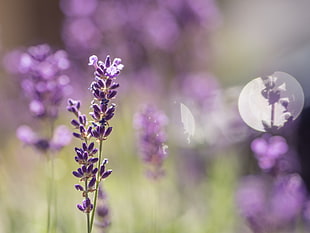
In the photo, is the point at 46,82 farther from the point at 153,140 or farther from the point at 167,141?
the point at 167,141

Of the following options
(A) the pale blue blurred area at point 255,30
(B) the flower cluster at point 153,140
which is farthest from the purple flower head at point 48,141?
(A) the pale blue blurred area at point 255,30

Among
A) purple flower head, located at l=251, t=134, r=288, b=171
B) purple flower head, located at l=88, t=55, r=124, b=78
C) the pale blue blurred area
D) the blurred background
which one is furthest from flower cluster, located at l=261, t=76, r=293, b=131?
the pale blue blurred area

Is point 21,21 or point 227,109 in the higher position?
point 21,21

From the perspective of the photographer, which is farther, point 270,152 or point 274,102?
point 270,152

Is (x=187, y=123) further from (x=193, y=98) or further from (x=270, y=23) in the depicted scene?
(x=270, y=23)

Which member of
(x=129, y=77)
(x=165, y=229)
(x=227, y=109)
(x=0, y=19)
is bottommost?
(x=165, y=229)

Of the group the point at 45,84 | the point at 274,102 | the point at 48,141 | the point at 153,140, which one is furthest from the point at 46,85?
the point at 274,102

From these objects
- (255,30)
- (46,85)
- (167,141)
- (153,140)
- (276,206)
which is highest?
(255,30)

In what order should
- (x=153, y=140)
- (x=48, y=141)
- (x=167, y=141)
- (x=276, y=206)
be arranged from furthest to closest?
(x=167, y=141), (x=276, y=206), (x=48, y=141), (x=153, y=140)

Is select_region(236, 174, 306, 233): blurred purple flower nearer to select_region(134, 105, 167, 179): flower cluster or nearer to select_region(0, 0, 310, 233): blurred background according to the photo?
select_region(0, 0, 310, 233): blurred background

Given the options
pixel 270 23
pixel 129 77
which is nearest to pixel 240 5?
pixel 270 23

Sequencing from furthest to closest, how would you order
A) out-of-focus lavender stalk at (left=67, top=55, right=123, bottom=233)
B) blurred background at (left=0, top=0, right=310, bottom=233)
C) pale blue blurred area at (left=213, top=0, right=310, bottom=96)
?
1. pale blue blurred area at (left=213, top=0, right=310, bottom=96)
2. blurred background at (left=0, top=0, right=310, bottom=233)
3. out-of-focus lavender stalk at (left=67, top=55, right=123, bottom=233)
